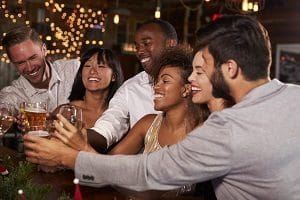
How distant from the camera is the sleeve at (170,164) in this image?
1.16 metres

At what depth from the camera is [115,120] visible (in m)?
2.45

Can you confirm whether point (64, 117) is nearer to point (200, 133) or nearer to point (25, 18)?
point (200, 133)

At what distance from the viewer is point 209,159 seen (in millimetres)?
1170

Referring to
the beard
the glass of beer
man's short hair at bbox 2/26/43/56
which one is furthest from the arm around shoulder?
man's short hair at bbox 2/26/43/56

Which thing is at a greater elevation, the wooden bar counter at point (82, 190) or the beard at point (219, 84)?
the beard at point (219, 84)

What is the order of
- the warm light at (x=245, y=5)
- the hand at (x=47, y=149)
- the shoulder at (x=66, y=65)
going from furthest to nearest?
the warm light at (x=245, y=5)
the shoulder at (x=66, y=65)
the hand at (x=47, y=149)

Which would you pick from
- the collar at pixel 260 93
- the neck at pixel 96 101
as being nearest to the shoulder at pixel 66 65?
the neck at pixel 96 101

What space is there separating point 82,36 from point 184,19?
221 cm

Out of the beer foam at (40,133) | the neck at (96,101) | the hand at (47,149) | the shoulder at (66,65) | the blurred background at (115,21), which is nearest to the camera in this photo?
the hand at (47,149)

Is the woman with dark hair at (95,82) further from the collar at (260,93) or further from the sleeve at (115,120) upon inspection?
the collar at (260,93)

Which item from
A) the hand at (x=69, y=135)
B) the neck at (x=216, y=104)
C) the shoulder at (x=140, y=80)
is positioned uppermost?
the neck at (x=216, y=104)

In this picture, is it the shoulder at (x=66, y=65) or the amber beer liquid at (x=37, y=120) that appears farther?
the shoulder at (x=66, y=65)

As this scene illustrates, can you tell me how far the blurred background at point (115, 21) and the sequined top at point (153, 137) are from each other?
4.00 metres

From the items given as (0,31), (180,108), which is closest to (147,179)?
(180,108)
